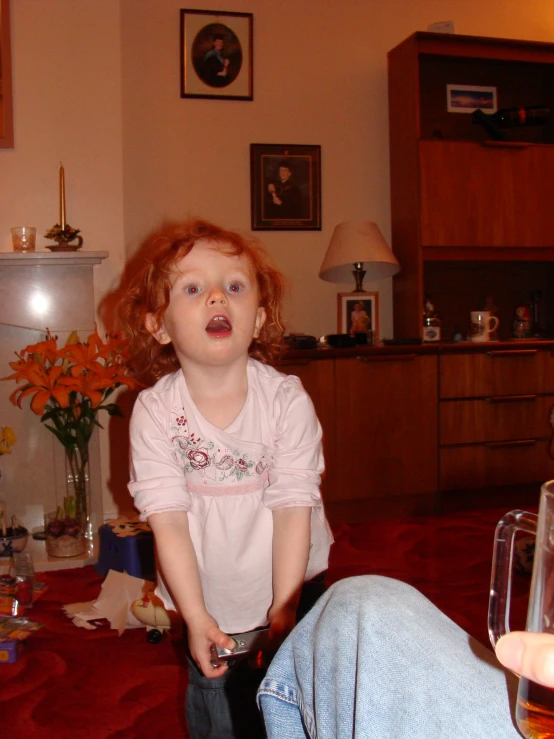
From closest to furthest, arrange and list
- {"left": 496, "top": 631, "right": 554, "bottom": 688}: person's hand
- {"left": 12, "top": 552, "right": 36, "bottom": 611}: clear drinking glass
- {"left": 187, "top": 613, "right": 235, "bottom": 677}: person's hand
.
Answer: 1. {"left": 496, "top": 631, "right": 554, "bottom": 688}: person's hand
2. {"left": 187, "top": 613, "right": 235, "bottom": 677}: person's hand
3. {"left": 12, "top": 552, "right": 36, "bottom": 611}: clear drinking glass

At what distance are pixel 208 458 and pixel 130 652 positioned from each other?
3.60ft

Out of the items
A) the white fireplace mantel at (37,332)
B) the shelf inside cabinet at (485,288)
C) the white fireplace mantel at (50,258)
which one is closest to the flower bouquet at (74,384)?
the white fireplace mantel at (37,332)

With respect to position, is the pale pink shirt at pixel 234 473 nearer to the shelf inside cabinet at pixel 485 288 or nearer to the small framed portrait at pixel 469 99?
the shelf inside cabinet at pixel 485 288

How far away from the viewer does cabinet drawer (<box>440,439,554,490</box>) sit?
10.1ft

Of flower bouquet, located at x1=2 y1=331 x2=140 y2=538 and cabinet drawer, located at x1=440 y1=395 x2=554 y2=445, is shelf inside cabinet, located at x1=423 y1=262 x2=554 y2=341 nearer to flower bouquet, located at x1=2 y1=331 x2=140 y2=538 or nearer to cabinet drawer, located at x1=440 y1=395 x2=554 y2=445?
cabinet drawer, located at x1=440 y1=395 x2=554 y2=445

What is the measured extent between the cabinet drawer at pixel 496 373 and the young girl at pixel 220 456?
202 cm

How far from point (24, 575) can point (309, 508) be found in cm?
152

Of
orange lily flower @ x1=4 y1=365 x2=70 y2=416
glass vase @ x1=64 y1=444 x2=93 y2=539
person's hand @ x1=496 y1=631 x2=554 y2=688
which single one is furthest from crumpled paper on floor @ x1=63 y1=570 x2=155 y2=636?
person's hand @ x1=496 y1=631 x2=554 y2=688

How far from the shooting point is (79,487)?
2582 mm

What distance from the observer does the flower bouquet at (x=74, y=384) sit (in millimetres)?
2359

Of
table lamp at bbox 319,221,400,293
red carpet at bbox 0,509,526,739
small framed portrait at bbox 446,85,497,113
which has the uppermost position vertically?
small framed portrait at bbox 446,85,497,113

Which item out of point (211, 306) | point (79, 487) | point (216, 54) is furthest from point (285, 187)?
point (211, 306)

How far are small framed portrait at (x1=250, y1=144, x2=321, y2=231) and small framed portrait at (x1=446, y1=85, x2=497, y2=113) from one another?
75cm

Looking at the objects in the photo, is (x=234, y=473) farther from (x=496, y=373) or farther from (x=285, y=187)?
(x=285, y=187)
